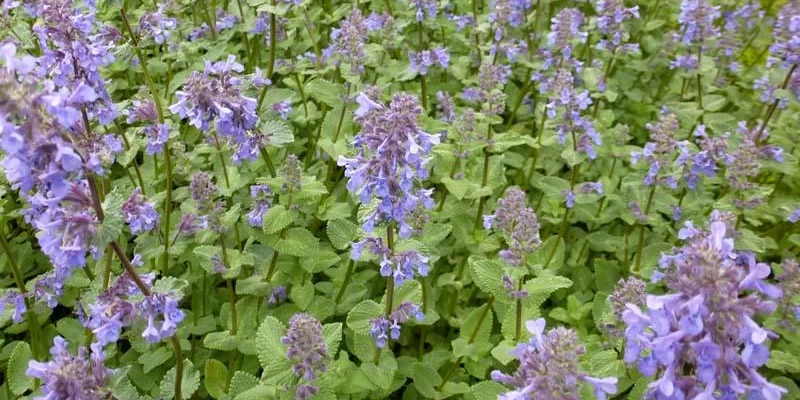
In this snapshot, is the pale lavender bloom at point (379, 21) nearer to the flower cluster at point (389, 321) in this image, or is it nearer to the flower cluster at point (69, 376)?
the flower cluster at point (389, 321)

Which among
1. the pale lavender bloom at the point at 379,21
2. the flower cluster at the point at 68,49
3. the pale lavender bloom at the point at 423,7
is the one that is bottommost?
the pale lavender bloom at the point at 379,21

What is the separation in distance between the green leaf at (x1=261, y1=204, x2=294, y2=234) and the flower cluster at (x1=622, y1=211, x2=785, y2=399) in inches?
84.5

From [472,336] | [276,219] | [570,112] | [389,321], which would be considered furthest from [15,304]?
[570,112]

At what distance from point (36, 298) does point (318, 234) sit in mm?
1958

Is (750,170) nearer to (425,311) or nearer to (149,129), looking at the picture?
(425,311)

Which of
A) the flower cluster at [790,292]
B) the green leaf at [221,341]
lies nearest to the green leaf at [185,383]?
the green leaf at [221,341]

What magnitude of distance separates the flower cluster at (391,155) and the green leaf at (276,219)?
37.4 inches

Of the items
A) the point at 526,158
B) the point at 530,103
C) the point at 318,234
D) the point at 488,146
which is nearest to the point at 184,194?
the point at 318,234

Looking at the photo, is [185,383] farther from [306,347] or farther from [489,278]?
[489,278]

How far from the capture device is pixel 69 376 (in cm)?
254

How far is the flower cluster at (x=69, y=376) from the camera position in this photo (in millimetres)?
2537

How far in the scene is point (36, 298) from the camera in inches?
161

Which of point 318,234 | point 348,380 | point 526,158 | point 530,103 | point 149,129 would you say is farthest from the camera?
point 530,103

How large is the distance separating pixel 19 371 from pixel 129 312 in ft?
4.27
